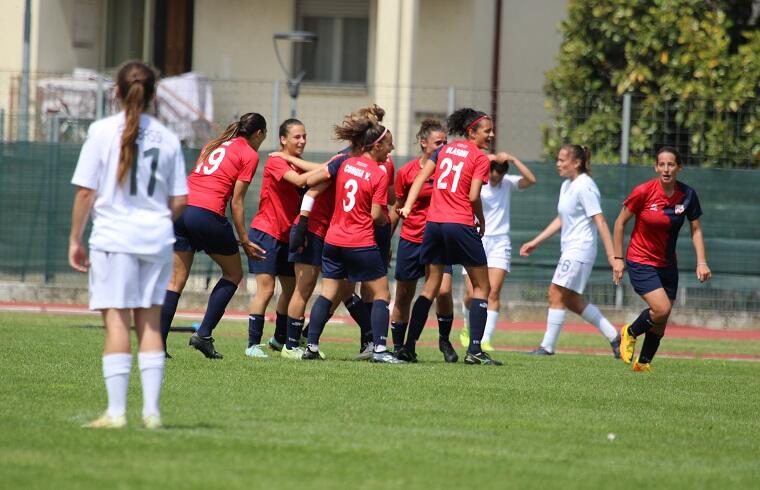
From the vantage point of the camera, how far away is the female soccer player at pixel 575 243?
13984mm

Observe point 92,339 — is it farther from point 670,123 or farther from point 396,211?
point 670,123

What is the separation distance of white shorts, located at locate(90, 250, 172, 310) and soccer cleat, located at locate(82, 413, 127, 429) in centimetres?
60

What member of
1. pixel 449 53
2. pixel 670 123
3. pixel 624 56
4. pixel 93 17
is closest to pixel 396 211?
pixel 670 123

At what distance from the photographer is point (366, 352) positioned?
40.0ft

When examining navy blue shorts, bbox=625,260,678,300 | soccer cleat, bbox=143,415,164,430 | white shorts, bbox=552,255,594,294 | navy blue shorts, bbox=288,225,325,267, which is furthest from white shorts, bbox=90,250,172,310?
white shorts, bbox=552,255,594,294

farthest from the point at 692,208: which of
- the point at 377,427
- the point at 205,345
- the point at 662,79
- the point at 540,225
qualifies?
the point at 662,79

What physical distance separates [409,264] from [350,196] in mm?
1225

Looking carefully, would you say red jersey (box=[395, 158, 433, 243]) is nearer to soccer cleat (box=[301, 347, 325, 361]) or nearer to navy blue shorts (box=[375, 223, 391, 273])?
navy blue shorts (box=[375, 223, 391, 273])

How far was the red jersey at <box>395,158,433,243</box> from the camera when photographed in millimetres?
12312

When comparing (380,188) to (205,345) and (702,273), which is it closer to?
(205,345)

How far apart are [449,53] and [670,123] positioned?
6.36m

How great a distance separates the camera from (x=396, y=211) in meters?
12.3

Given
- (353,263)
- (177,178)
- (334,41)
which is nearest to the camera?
(177,178)

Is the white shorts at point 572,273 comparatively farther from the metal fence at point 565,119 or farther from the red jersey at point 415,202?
the metal fence at point 565,119
